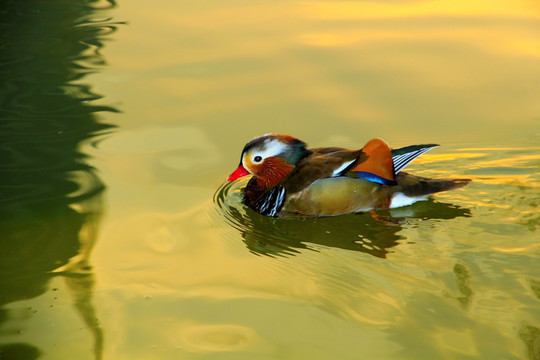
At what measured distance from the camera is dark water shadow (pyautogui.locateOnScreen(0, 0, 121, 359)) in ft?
13.7

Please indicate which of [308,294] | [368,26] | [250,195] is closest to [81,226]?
[250,195]

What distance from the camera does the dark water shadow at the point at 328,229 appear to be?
4.43m

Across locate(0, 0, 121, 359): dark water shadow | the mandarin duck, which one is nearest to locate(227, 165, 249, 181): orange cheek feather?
the mandarin duck

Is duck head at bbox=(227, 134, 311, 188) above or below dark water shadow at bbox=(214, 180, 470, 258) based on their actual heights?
Result: above

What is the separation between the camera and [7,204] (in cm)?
505

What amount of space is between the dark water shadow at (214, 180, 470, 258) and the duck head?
28 centimetres

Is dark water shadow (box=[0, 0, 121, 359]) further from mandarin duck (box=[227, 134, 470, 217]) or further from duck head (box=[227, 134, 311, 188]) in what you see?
mandarin duck (box=[227, 134, 470, 217])

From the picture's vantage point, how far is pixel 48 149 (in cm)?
589

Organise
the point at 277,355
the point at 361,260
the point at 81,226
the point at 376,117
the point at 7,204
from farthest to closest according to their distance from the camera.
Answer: the point at 376,117 → the point at 7,204 → the point at 81,226 → the point at 361,260 → the point at 277,355

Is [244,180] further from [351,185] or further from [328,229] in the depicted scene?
[328,229]

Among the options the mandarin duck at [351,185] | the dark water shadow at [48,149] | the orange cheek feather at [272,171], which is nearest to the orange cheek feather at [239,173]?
the orange cheek feather at [272,171]

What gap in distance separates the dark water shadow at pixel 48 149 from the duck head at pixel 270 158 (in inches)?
43.9

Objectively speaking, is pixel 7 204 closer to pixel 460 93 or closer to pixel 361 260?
pixel 361 260

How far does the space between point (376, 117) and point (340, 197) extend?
5.40 ft
